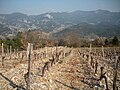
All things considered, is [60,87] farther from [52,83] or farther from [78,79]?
[78,79]

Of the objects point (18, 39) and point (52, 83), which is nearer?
point (52, 83)

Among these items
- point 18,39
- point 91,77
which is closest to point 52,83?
point 91,77

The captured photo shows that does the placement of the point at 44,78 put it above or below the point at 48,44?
above

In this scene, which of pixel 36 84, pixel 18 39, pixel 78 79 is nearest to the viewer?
pixel 36 84

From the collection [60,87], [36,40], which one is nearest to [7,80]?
[60,87]

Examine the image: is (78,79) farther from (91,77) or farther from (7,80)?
(7,80)

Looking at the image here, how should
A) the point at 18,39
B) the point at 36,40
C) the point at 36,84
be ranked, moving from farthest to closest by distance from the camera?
the point at 36,40
the point at 18,39
the point at 36,84

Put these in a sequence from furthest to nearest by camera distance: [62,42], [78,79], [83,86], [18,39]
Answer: [62,42], [18,39], [78,79], [83,86]

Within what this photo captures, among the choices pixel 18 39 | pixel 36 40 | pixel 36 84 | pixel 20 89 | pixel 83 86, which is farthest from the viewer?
pixel 36 40

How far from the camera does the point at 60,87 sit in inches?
655

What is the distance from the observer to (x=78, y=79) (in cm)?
1958

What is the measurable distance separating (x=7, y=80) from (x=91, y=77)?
685 cm

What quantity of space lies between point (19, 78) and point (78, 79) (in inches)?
180

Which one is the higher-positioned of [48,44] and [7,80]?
[7,80]
